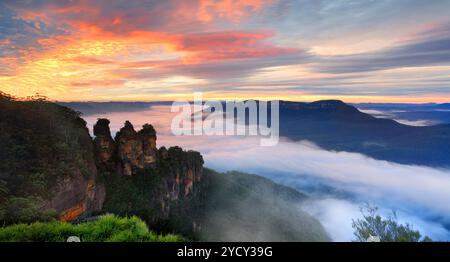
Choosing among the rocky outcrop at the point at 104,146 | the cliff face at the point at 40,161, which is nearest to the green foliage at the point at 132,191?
the rocky outcrop at the point at 104,146

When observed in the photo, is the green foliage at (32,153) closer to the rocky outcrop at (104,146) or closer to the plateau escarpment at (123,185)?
the plateau escarpment at (123,185)

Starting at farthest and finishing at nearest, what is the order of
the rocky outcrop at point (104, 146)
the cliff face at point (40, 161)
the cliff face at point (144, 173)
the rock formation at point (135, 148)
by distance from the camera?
the rock formation at point (135, 148)
the cliff face at point (144, 173)
the rocky outcrop at point (104, 146)
the cliff face at point (40, 161)

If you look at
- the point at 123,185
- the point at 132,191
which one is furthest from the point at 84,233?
the point at 132,191

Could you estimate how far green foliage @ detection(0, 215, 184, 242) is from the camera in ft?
21.8

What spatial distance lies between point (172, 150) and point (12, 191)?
87588 millimetres

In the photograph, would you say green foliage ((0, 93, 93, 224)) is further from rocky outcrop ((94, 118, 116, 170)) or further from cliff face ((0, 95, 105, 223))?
rocky outcrop ((94, 118, 116, 170))

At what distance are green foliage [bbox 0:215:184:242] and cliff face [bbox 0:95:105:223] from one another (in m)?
6.67

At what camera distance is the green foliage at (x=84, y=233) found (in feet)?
21.8

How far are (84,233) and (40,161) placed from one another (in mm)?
21074

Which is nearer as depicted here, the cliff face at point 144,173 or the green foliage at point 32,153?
the green foliage at point 32,153

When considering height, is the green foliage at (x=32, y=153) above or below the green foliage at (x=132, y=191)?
above

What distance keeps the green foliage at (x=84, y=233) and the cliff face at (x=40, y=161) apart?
667 cm
